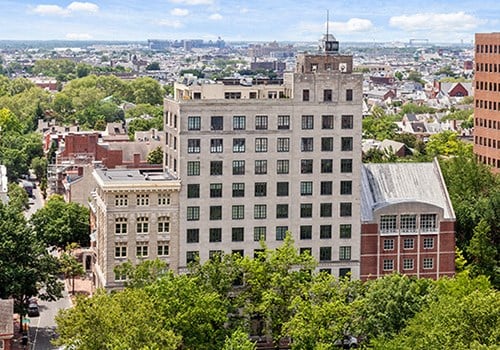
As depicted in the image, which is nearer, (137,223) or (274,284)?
(274,284)

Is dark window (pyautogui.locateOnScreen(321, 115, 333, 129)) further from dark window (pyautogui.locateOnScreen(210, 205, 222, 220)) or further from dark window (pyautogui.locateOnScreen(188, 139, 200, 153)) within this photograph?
dark window (pyautogui.locateOnScreen(210, 205, 222, 220))

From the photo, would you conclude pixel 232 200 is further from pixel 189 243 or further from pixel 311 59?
pixel 311 59

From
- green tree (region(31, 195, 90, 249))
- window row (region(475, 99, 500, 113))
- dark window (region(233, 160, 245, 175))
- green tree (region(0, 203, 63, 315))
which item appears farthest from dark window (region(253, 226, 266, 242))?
window row (region(475, 99, 500, 113))

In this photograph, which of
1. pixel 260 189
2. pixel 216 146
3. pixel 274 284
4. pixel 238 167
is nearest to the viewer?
pixel 274 284

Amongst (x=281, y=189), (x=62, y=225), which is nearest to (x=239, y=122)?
(x=281, y=189)

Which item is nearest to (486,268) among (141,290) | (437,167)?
(437,167)

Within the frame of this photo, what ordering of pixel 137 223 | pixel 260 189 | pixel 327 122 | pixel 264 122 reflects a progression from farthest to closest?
pixel 327 122 → pixel 260 189 → pixel 264 122 → pixel 137 223

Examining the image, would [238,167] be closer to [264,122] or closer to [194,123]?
[264,122]

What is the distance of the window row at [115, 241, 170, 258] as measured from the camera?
109 m

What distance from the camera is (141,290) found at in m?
90.1

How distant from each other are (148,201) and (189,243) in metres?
6.09

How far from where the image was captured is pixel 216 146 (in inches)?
4387

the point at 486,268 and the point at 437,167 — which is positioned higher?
the point at 437,167

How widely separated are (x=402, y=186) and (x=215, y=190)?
21579 mm
